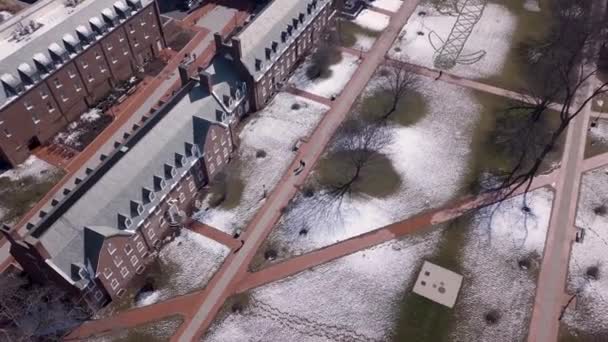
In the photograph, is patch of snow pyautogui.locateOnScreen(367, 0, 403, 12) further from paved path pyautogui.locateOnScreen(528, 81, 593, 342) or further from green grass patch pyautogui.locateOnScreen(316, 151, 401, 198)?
paved path pyautogui.locateOnScreen(528, 81, 593, 342)

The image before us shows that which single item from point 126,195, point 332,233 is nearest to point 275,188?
point 332,233

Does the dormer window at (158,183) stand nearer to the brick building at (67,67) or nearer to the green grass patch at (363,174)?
the green grass patch at (363,174)

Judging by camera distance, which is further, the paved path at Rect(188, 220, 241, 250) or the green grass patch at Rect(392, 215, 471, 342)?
the paved path at Rect(188, 220, 241, 250)

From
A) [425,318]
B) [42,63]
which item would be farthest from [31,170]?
[425,318]

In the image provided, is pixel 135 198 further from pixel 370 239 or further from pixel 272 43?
pixel 272 43

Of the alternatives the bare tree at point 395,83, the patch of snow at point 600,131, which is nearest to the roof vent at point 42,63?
the bare tree at point 395,83

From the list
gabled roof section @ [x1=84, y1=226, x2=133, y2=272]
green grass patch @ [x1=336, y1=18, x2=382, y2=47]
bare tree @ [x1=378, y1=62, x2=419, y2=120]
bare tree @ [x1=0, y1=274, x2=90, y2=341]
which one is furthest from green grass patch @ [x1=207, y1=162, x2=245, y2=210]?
green grass patch @ [x1=336, y1=18, x2=382, y2=47]
